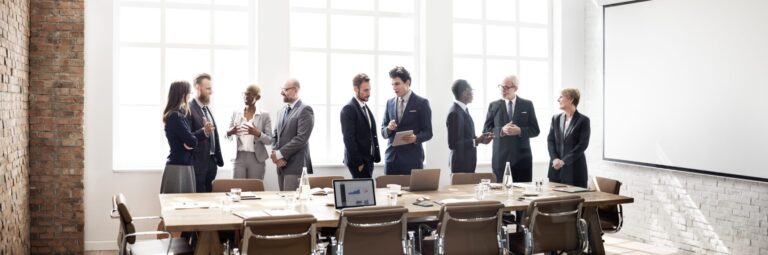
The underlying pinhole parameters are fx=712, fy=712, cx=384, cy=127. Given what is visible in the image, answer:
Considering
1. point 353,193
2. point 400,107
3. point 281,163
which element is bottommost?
point 353,193

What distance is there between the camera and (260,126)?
8.02 metres

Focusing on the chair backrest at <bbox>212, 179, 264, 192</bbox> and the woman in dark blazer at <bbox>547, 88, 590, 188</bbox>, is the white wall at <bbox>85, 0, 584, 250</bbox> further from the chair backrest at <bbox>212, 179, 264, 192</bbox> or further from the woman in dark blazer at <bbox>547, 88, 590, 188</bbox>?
the chair backrest at <bbox>212, 179, 264, 192</bbox>

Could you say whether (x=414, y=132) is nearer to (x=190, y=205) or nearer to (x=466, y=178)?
(x=466, y=178)

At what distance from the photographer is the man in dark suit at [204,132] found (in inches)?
291

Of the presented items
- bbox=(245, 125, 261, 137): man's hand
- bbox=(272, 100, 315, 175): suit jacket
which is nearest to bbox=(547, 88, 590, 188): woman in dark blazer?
bbox=(272, 100, 315, 175): suit jacket

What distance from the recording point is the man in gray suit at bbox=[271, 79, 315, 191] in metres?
7.73

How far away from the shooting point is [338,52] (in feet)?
29.8

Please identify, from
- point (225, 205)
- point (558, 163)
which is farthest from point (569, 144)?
point (225, 205)

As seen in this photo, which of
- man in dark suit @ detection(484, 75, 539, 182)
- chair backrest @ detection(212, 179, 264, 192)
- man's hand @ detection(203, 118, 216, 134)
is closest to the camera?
chair backrest @ detection(212, 179, 264, 192)

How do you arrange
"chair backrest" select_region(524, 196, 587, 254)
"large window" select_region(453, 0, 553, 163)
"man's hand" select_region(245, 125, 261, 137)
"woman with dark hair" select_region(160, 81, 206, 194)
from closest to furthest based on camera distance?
"chair backrest" select_region(524, 196, 587, 254), "woman with dark hair" select_region(160, 81, 206, 194), "man's hand" select_region(245, 125, 261, 137), "large window" select_region(453, 0, 553, 163)

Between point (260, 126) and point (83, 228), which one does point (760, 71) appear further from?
point (83, 228)

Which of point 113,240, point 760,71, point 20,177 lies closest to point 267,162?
point 113,240

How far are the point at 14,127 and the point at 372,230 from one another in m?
3.98

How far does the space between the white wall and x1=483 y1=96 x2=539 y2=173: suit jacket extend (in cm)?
61
